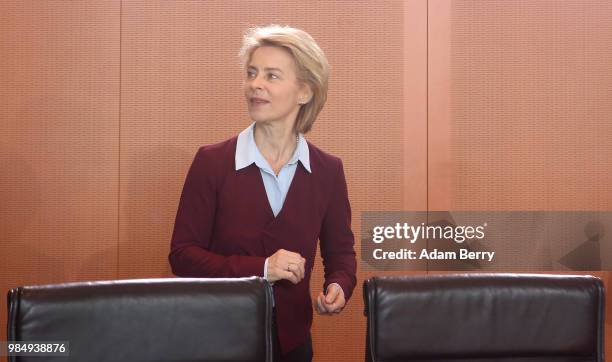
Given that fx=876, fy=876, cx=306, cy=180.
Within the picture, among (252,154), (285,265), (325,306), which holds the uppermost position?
(252,154)

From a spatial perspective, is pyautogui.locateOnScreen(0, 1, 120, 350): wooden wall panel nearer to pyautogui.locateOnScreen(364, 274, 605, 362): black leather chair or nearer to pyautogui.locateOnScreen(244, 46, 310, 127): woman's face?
pyautogui.locateOnScreen(244, 46, 310, 127): woman's face

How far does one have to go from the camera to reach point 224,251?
2531 mm

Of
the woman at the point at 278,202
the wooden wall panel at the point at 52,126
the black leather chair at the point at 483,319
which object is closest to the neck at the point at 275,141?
the woman at the point at 278,202

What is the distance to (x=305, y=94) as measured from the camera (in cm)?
274

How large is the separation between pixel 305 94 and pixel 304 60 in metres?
0.11

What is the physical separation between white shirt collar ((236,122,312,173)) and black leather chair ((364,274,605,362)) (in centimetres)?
90

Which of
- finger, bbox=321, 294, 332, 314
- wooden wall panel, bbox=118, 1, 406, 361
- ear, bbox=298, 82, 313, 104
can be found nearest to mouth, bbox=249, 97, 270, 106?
ear, bbox=298, 82, 313, 104

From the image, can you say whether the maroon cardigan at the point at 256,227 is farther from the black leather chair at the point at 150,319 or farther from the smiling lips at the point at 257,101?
the black leather chair at the point at 150,319

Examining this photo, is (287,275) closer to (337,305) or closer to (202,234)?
(337,305)

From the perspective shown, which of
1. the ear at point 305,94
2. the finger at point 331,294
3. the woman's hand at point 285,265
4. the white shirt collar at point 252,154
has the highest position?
the ear at point 305,94

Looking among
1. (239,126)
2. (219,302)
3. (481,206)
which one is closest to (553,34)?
(481,206)

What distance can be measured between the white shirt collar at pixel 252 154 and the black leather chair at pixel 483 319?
899 millimetres

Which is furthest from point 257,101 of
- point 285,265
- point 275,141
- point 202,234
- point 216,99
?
point 216,99

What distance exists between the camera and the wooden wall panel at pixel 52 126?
12.2 feet
